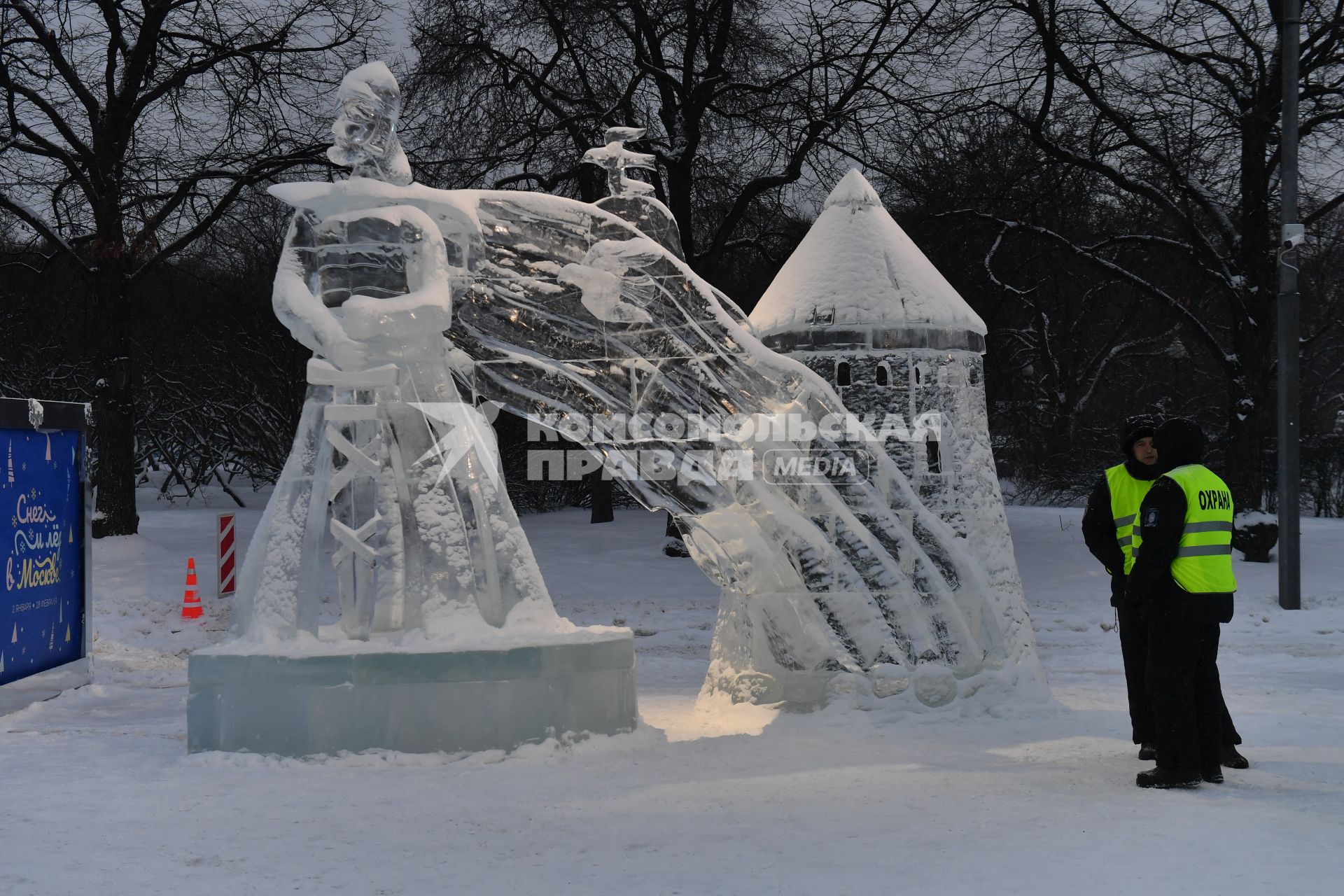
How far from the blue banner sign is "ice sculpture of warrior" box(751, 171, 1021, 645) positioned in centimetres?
496

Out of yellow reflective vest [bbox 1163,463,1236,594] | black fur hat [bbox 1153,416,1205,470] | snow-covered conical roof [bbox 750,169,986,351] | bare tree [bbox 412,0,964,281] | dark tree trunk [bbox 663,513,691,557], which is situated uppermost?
bare tree [bbox 412,0,964,281]

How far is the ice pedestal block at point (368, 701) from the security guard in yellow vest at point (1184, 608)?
268 cm

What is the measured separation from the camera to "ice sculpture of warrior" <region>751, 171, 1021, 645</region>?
785cm

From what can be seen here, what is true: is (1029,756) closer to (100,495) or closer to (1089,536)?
(1089,536)

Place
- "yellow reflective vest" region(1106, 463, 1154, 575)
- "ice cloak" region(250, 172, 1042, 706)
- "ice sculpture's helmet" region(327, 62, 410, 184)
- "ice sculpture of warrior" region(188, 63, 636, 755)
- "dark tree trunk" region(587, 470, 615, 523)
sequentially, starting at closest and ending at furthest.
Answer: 1. "ice sculpture of warrior" region(188, 63, 636, 755)
2. "yellow reflective vest" region(1106, 463, 1154, 575)
3. "ice sculpture's helmet" region(327, 62, 410, 184)
4. "ice cloak" region(250, 172, 1042, 706)
5. "dark tree trunk" region(587, 470, 615, 523)

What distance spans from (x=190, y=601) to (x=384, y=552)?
25.2ft

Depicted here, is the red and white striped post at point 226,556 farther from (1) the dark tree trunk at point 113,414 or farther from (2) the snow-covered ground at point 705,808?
(2) the snow-covered ground at point 705,808

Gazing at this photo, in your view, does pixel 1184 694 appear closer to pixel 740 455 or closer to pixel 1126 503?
pixel 1126 503

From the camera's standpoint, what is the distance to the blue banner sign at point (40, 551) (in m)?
8.17

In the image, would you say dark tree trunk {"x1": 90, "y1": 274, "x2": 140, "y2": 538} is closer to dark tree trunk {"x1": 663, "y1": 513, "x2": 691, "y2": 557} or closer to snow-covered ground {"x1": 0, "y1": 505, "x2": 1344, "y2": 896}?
dark tree trunk {"x1": 663, "y1": 513, "x2": 691, "y2": 557}

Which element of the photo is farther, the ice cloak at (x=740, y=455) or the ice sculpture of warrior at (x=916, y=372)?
the ice sculpture of warrior at (x=916, y=372)

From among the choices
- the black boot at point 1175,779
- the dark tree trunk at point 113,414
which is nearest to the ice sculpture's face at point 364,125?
the black boot at point 1175,779

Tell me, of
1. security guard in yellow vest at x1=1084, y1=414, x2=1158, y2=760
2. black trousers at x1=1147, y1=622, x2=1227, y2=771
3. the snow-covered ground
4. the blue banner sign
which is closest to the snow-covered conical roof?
security guard in yellow vest at x1=1084, y1=414, x2=1158, y2=760

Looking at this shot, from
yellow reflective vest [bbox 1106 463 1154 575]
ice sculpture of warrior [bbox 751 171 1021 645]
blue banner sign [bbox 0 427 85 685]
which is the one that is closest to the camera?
yellow reflective vest [bbox 1106 463 1154 575]
